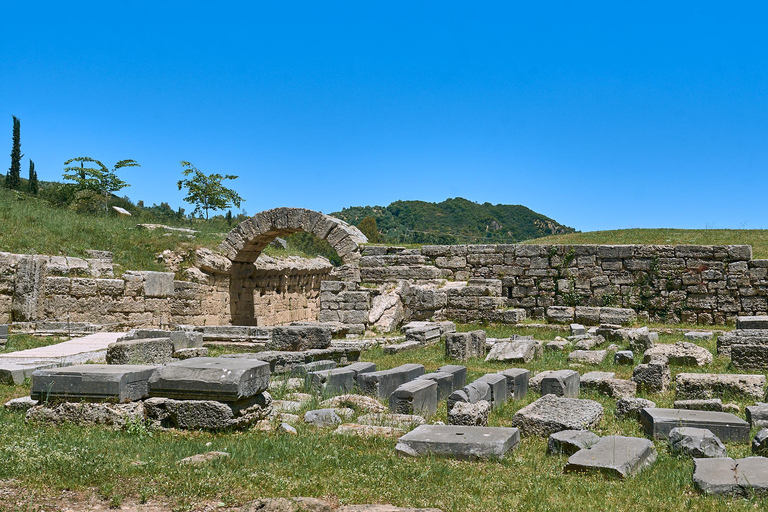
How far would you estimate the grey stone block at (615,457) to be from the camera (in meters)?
4.48

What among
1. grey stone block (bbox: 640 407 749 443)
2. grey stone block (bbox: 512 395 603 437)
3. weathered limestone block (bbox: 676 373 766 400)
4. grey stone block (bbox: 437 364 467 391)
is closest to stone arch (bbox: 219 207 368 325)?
grey stone block (bbox: 437 364 467 391)

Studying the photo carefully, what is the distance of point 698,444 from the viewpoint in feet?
16.6

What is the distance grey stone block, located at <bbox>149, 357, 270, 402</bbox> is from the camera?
18.2 ft

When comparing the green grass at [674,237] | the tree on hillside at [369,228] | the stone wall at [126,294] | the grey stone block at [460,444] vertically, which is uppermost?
the tree on hillside at [369,228]

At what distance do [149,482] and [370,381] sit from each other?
154 inches

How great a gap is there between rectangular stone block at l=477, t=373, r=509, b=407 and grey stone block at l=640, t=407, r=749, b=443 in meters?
1.79

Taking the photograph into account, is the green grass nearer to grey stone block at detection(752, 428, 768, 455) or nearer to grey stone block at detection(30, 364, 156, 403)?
grey stone block at detection(752, 428, 768, 455)

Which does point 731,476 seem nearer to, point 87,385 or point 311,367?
point 87,385

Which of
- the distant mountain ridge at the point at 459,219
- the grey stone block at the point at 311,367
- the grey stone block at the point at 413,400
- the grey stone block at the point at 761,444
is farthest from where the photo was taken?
the distant mountain ridge at the point at 459,219

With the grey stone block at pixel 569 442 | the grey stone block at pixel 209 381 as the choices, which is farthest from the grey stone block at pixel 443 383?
the grey stone block at pixel 209 381

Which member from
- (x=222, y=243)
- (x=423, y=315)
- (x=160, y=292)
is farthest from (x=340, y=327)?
(x=222, y=243)

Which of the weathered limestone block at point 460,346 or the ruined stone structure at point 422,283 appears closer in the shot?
the weathered limestone block at point 460,346

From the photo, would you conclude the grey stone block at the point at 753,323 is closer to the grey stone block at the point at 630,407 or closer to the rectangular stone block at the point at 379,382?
the grey stone block at the point at 630,407

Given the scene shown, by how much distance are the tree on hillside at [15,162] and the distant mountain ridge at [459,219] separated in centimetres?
2355
